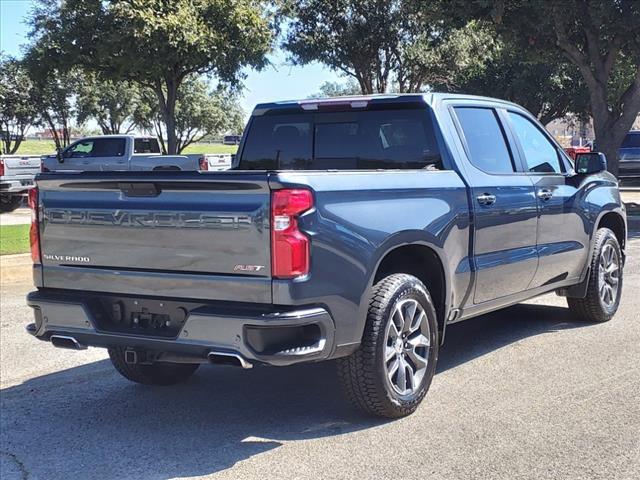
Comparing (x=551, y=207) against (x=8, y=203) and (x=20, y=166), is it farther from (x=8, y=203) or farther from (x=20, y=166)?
(x=8, y=203)

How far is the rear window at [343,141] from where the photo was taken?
18.1ft

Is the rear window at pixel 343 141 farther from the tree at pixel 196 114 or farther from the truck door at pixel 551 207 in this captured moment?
the tree at pixel 196 114

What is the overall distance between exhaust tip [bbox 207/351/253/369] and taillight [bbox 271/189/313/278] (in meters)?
0.48

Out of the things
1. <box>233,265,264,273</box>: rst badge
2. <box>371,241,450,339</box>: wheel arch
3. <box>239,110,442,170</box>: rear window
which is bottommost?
<box>371,241,450,339</box>: wheel arch

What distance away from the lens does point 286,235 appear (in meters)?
3.96

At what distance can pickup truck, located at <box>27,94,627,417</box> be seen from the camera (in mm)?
4027

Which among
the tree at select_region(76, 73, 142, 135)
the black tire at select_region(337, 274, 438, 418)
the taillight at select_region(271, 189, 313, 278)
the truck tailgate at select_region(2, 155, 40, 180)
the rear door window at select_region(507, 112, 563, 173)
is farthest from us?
the tree at select_region(76, 73, 142, 135)

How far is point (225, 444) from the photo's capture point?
14.6 feet

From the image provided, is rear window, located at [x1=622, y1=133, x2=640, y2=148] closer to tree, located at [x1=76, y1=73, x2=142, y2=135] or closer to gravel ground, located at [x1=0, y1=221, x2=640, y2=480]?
gravel ground, located at [x1=0, y1=221, x2=640, y2=480]

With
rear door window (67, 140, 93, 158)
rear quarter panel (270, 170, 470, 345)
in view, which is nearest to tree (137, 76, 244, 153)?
rear door window (67, 140, 93, 158)

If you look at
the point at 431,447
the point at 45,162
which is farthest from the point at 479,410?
the point at 45,162

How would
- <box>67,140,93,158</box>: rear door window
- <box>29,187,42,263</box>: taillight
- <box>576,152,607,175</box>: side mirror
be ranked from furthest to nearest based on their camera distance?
<box>67,140,93,158</box>: rear door window → <box>576,152,607,175</box>: side mirror → <box>29,187,42,263</box>: taillight

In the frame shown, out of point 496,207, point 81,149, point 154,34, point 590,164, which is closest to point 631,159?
point 154,34

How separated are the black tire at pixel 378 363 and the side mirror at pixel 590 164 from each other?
109 inches
